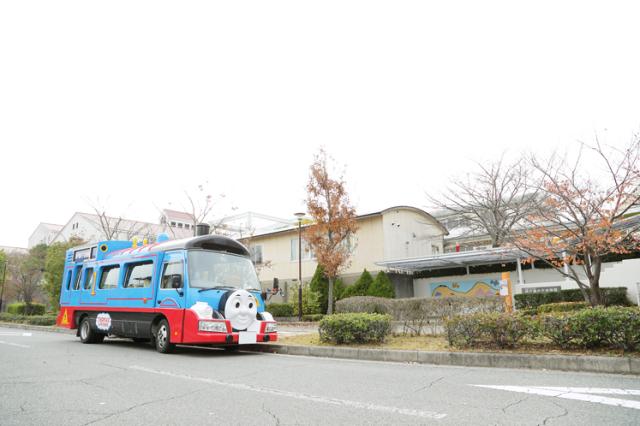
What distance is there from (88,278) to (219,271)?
5.89 metres

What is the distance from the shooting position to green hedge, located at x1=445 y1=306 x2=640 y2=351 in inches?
279

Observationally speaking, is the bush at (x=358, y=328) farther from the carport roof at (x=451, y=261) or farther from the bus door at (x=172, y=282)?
the carport roof at (x=451, y=261)

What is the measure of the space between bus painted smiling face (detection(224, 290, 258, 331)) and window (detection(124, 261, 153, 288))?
2.57m

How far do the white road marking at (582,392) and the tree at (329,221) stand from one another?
1551 cm

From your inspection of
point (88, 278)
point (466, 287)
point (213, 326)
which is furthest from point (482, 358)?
point (466, 287)

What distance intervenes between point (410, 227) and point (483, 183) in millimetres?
5030

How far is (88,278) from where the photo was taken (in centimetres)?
1418

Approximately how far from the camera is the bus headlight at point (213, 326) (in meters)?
9.72

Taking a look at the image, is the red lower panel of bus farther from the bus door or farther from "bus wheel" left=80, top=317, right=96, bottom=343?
"bus wheel" left=80, top=317, right=96, bottom=343

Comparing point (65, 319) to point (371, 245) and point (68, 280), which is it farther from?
point (371, 245)

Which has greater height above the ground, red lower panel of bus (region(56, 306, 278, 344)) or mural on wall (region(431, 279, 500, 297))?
mural on wall (region(431, 279, 500, 297))

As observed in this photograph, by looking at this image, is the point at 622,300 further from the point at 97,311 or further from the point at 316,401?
the point at 97,311

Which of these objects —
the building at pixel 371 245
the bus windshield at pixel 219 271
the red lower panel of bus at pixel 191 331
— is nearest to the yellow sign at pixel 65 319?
the red lower panel of bus at pixel 191 331

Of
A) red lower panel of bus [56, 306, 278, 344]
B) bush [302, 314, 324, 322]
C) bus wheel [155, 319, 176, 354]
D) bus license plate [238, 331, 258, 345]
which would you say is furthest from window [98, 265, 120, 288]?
bush [302, 314, 324, 322]
